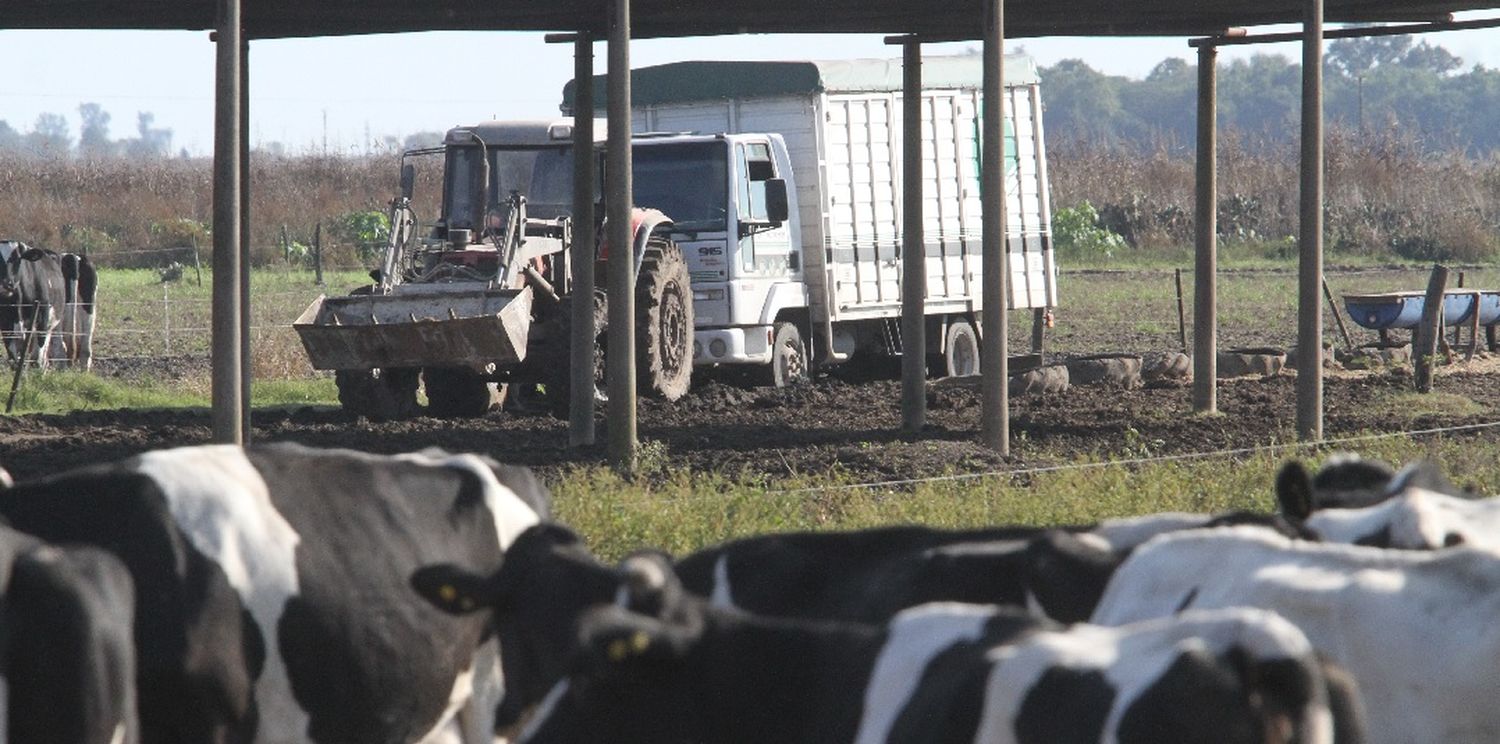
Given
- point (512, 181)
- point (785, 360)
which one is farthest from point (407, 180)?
point (785, 360)

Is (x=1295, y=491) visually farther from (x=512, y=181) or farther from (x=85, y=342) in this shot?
(x=85, y=342)

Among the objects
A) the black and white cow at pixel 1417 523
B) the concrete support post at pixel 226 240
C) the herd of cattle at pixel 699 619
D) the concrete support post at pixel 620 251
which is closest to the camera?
the herd of cattle at pixel 699 619

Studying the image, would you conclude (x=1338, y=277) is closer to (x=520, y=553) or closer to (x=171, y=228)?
(x=171, y=228)

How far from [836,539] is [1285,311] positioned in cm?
3007

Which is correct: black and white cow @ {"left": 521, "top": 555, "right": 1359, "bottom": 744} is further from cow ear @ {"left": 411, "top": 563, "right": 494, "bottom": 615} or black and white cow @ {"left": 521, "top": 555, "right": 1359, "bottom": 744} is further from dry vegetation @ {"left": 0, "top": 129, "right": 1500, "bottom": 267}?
dry vegetation @ {"left": 0, "top": 129, "right": 1500, "bottom": 267}

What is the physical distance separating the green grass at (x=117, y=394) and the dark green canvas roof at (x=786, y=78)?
15.5 ft

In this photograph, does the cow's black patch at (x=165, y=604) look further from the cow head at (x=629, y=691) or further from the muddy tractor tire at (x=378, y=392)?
the muddy tractor tire at (x=378, y=392)

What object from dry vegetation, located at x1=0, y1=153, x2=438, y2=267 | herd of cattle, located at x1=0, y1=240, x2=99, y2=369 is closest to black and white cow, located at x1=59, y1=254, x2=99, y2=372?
herd of cattle, located at x1=0, y1=240, x2=99, y2=369

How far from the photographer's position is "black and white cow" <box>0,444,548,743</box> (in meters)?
5.85

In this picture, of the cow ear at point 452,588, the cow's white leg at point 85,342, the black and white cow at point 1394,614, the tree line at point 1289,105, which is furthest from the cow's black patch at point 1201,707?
the tree line at point 1289,105

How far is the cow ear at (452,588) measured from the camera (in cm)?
550

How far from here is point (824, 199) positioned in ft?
70.1

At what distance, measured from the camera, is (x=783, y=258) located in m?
20.7

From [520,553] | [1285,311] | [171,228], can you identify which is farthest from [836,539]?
[171,228]
